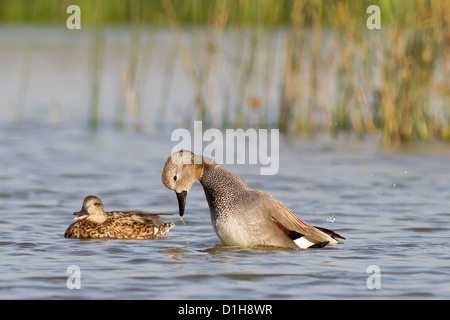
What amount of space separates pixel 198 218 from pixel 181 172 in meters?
1.99

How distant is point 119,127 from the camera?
1614 cm

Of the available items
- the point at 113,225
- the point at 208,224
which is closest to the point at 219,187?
the point at 113,225

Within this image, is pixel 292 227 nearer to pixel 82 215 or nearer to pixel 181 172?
pixel 181 172

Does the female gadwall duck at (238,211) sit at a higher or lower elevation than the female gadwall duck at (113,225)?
higher

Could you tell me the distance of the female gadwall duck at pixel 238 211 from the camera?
25.9 ft

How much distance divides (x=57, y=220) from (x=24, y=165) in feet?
12.0

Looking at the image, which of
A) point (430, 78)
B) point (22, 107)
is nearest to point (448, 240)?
point (430, 78)

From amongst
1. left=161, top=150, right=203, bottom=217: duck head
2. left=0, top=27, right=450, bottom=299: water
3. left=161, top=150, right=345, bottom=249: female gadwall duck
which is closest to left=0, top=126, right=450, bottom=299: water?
left=0, top=27, right=450, bottom=299: water

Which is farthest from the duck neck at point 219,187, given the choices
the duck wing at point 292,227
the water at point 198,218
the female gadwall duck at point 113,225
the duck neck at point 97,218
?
the duck neck at point 97,218

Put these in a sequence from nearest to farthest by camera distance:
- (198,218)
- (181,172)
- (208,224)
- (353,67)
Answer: (181,172)
(208,224)
(198,218)
(353,67)
